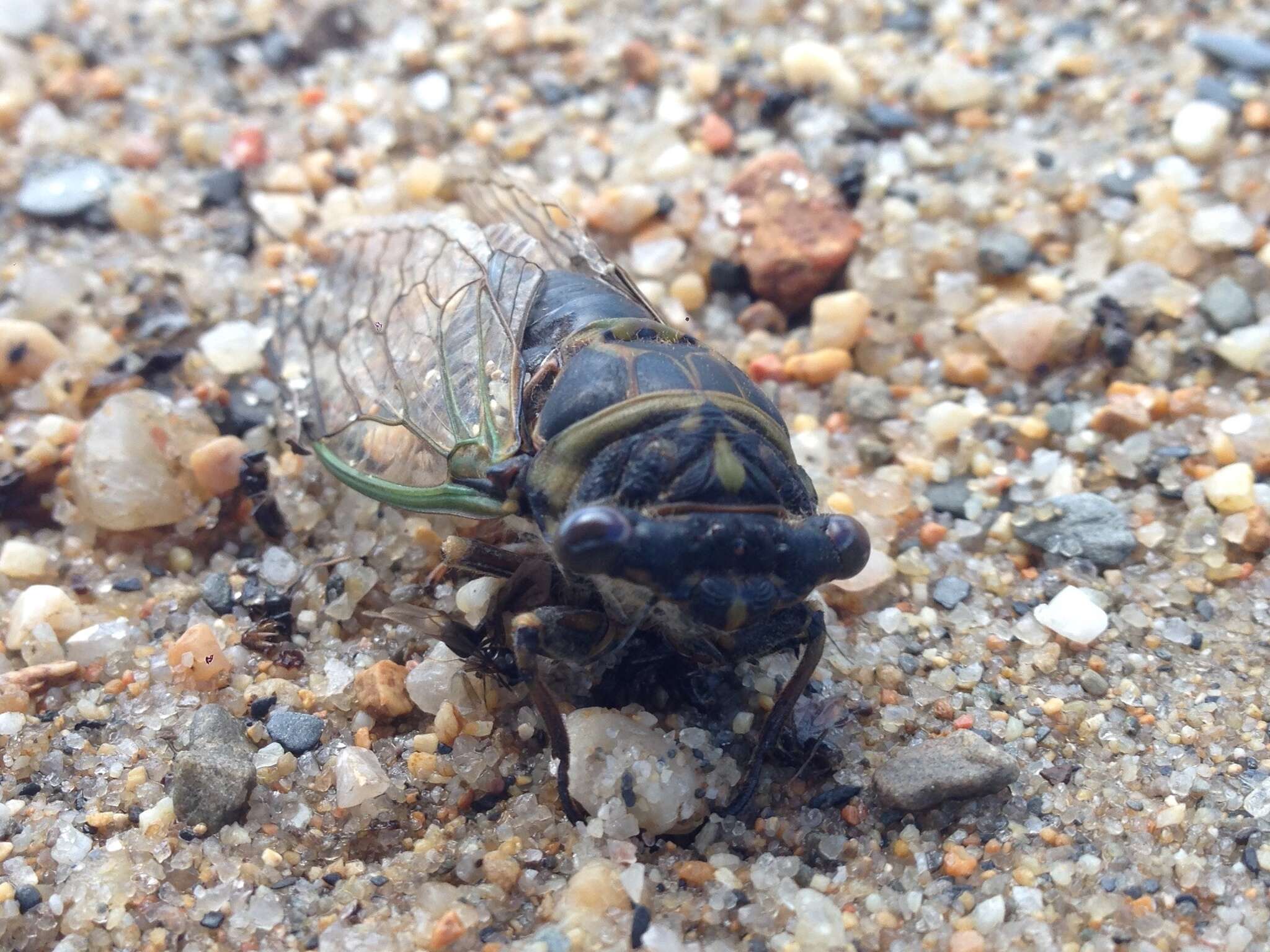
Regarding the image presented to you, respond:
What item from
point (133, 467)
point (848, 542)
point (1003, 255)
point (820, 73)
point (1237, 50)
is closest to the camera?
point (848, 542)

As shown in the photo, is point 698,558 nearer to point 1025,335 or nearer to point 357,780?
point 357,780

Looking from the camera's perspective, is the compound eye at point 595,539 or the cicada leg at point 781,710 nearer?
the compound eye at point 595,539

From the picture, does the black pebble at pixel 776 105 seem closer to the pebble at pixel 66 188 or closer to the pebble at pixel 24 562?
the pebble at pixel 66 188

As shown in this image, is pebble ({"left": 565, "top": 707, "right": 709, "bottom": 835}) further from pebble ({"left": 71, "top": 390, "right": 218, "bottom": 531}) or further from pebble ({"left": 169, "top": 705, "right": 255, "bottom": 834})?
pebble ({"left": 71, "top": 390, "right": 218, "bottom": 531})

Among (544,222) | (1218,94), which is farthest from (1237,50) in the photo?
Answer: (544,222)

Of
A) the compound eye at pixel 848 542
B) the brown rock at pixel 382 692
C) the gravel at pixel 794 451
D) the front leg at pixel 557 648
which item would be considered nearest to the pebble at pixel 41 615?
the gravel at pixel 794 451

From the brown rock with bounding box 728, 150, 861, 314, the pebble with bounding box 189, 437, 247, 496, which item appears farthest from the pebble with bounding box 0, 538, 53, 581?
the brown rock with bounding box 728, 150, 861, 314
